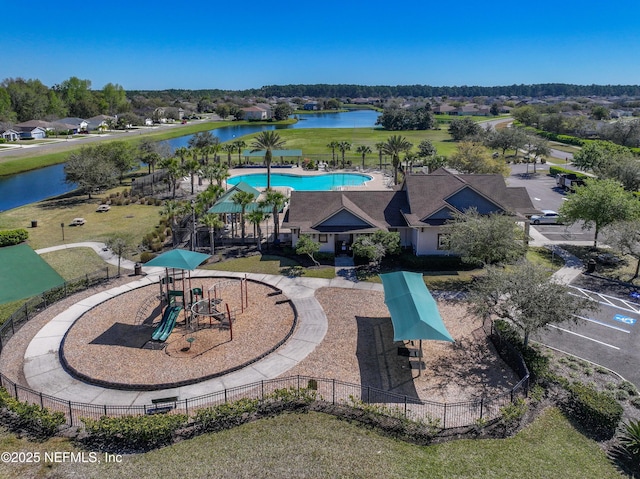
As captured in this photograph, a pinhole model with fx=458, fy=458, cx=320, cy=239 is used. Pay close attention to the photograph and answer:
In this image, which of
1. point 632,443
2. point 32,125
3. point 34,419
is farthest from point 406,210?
point 32,125

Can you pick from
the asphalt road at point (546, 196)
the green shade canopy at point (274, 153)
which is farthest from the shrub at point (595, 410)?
the green shade canopy at point (274, 153)

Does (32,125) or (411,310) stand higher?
(32,125)

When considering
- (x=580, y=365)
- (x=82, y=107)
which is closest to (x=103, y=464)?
(x=580, y=365)

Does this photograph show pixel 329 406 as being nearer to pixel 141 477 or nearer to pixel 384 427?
pixel 384 427

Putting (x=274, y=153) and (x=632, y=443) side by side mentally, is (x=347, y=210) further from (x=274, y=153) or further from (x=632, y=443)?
(x=274, y=153)

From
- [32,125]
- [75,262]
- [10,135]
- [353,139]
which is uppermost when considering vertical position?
[32,125]

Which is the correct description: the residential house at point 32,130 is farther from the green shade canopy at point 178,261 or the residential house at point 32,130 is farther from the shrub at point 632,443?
the shrub at point 632,443
